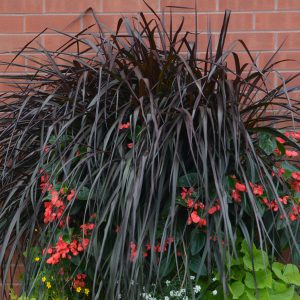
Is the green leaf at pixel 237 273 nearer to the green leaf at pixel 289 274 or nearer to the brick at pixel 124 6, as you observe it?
the green leaf at pixel 289 274

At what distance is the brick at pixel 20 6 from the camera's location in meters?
3.39

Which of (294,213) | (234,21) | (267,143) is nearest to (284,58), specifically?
(234,21)

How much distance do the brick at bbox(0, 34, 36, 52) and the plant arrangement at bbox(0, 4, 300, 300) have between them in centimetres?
57

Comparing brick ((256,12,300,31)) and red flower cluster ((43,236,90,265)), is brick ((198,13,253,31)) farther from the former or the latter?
red flower cluster ((43,236,90,265))

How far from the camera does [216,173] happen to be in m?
2.46

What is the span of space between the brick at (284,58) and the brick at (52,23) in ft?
3.40

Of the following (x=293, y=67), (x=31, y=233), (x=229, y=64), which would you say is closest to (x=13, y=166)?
(x=31, y=233)

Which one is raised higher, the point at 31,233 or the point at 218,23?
the point at 218,23

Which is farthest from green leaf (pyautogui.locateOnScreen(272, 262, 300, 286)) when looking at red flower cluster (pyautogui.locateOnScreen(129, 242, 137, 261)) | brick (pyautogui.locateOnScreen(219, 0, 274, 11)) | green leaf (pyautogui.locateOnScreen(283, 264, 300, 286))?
brick (pyautogui.locateOnScreen(219, 0, 274, 11))

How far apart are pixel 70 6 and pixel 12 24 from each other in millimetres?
344

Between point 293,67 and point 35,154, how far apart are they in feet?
4.79

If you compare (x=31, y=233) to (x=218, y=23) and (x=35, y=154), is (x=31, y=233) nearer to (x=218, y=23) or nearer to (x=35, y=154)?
(x=35, y=154)

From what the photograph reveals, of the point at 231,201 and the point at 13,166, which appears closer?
the point at 231,201

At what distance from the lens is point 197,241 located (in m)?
2.54
